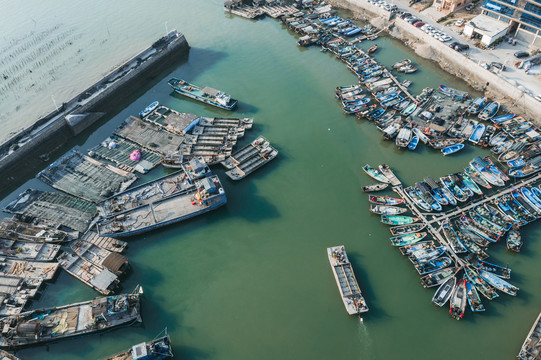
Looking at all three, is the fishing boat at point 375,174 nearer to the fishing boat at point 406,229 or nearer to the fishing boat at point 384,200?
the fishing boat at point 384,200

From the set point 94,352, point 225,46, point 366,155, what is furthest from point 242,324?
point 225,46

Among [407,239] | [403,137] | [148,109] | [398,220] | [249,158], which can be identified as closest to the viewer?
[407,239]

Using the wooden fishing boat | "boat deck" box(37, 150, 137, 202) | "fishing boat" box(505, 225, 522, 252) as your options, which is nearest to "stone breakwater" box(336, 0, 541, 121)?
"fishing boat" box(505, 225, 522, 252)

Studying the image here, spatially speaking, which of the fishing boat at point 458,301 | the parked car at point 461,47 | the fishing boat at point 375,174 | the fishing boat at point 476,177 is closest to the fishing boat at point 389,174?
the fishing boat at point 375,174

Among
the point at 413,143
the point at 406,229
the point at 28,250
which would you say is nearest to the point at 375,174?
the point at 413,143

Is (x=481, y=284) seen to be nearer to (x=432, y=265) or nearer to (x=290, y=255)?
(x=432, y=265)

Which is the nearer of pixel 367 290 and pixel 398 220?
pixel 367 290

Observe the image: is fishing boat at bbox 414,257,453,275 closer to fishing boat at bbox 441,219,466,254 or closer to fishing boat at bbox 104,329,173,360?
fishing boat at bbox 441,219,466,254
